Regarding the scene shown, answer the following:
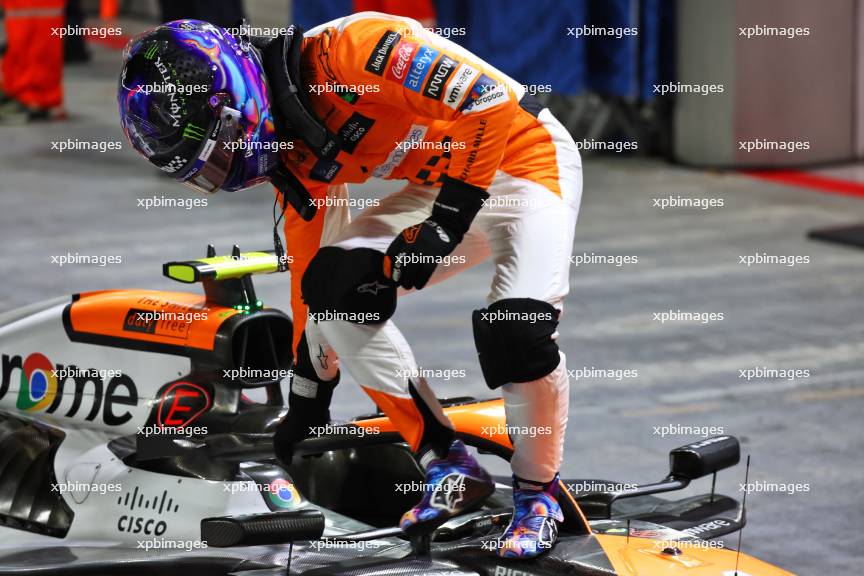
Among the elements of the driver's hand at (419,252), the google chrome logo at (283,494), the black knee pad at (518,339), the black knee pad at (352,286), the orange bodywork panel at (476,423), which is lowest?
the google chrome logo at (283,494)

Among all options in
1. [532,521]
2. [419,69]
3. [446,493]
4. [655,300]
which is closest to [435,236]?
[419,69]

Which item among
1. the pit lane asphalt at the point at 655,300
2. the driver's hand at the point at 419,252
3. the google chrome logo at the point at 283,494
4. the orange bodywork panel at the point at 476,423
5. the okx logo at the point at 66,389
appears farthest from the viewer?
the pit lane asphalt at the point at 655,300

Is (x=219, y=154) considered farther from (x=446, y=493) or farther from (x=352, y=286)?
(x=446, y=493)

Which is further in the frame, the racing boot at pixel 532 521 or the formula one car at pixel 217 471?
the formula one car at pixel 217 471

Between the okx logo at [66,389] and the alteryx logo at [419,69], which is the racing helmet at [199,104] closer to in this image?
the alteryx logo at [419,69]

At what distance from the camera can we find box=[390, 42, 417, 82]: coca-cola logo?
145 inches

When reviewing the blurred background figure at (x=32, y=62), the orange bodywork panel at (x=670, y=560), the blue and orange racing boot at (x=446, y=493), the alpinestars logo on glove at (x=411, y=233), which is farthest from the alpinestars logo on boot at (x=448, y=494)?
the blurred background figure at (x=32, y=62)

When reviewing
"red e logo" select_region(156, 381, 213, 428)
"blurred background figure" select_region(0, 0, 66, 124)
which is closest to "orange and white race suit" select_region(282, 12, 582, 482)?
"red e logo" select_region(156, 381, 213, 428)

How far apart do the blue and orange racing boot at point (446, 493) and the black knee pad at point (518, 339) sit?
268 millimetres

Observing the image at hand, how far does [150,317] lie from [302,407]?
658 mm

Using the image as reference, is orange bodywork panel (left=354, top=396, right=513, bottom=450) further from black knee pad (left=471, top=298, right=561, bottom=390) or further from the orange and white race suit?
black knee pad (left=471, top=298, right=561, bottom=390)

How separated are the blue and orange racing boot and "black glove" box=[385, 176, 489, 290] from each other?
0.49 m

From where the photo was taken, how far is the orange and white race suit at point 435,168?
146 inches

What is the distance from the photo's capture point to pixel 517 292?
12.2 ft
